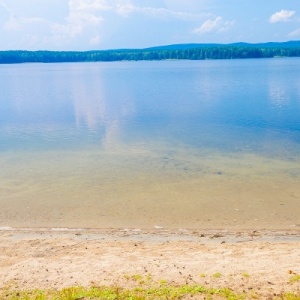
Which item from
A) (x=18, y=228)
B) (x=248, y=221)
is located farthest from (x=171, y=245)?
(x=18, y=228)

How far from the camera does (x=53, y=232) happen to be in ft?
55.9

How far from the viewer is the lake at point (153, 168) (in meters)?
18.6

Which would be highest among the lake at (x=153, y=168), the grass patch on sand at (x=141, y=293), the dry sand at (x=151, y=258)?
the grass patch on sand at (x=141, y=293)

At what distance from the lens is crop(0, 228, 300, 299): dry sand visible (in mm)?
11438

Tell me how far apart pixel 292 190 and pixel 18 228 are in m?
12.7

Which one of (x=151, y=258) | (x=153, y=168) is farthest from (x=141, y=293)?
(x=153, y=168)

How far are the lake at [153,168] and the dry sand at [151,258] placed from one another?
1365 mm

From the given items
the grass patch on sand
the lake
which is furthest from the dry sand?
the lake

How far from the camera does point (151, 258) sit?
43.9 ft

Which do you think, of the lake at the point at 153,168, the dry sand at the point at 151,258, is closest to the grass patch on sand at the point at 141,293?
the dry sand at the point at 151,258

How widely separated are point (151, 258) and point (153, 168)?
12.2 m

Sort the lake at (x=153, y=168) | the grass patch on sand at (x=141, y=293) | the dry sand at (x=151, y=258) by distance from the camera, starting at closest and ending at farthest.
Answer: the grass patch on sand at (x=141, y=293) → the dry sand at (x=151, y=258) → the lake at (x=153, y=168)

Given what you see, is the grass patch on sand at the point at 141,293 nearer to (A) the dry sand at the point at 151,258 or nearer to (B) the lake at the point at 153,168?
(A) the dry sand at the point at 151,258

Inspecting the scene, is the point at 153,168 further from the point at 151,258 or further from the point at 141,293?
the point at 141,293
